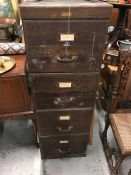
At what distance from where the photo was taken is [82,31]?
840 millimetres

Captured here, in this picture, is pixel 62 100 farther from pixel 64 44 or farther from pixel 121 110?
pixel 121 110

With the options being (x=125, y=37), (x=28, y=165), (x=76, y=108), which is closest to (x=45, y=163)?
(x=28, y=165)

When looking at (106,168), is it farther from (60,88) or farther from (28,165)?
(60,88)

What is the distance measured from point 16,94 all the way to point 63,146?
551mm

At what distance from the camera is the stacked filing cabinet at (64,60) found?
2.60 feet

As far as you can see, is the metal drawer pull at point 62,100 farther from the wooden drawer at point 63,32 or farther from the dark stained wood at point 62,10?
the dark stained wood at point 62,10

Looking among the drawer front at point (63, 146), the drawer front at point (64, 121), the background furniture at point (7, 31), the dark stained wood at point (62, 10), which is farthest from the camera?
the background furniture at point (7, 31)

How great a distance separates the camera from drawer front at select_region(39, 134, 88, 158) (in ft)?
4.34

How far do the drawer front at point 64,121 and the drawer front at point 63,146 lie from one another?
63mm

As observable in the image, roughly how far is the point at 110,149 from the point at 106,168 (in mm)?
154

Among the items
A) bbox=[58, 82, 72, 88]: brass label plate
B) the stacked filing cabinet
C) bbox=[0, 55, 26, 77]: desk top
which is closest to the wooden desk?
bbox=[0, 55, 26, 77]: desk top

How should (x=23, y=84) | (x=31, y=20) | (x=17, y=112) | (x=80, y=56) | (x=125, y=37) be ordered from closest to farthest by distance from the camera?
(x=31, y=20), (x=80, y=56), (x=23, y=84), (x=17, y=112), (x=125, y=37)

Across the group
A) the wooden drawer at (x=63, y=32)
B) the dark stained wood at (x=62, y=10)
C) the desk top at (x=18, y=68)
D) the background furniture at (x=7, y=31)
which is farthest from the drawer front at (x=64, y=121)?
the background furniture at (x=7, y=31)

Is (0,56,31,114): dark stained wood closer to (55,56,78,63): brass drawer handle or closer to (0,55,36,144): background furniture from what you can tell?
(0,55,36,144): background furniture
